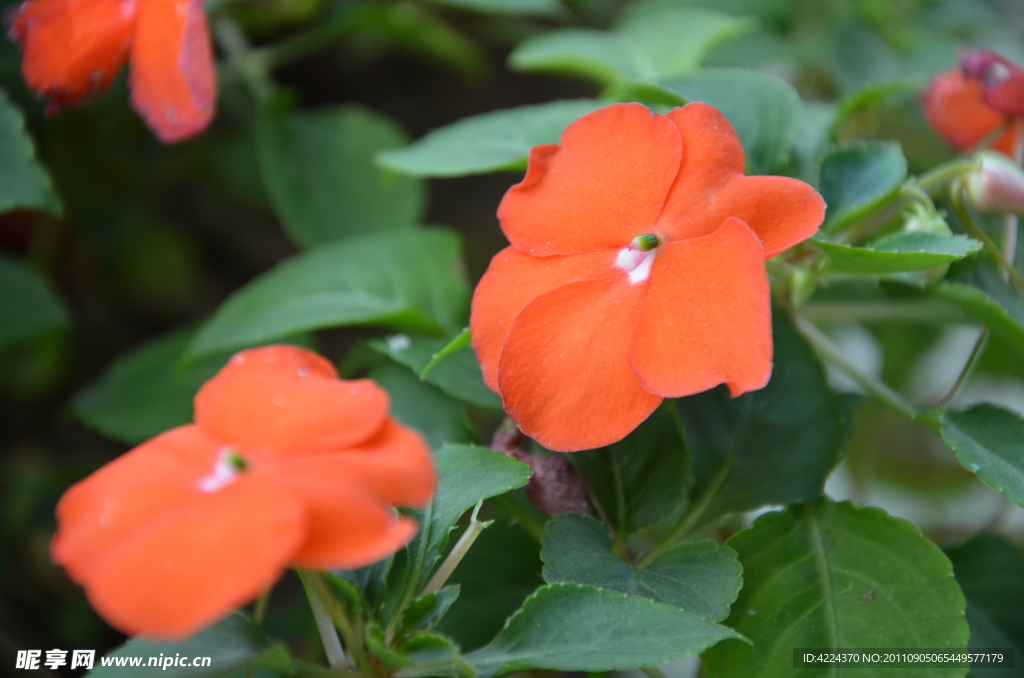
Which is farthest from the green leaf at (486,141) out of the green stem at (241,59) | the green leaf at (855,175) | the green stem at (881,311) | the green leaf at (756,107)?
the green stem at (241,59)

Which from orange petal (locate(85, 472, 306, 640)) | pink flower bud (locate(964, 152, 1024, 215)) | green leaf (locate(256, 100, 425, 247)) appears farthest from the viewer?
green leaf (locate(256, 100, 425, 247))

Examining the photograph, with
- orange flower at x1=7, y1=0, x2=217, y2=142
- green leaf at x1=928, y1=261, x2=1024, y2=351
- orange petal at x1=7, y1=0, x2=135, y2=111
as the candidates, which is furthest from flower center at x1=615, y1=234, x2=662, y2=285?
orange petal at x1=7, y1=0, x2=135, y2=111

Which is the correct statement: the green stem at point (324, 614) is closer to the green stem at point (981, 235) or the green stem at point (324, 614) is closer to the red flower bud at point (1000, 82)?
the green stem at point (981, 235)

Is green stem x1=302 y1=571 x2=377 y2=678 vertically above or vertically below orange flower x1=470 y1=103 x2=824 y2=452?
below

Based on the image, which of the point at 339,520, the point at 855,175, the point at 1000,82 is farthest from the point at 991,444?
the point at 339,520

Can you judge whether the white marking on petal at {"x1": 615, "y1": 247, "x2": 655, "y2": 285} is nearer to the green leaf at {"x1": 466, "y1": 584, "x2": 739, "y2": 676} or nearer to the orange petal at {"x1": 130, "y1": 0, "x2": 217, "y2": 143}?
the green leaf at {"x1": 466, "y1": 584, "x2": 739, "y2": 676}

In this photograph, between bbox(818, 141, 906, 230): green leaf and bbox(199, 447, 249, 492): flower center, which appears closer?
bbox(199, 447, 249, 492): flower center

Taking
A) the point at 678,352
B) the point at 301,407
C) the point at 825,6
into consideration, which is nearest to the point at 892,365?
the point at 825,6

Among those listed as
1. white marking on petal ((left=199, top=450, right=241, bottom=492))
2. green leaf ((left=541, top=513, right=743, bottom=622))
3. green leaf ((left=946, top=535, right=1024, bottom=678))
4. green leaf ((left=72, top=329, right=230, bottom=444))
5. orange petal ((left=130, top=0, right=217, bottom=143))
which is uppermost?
orange petal ((left=130, top=0, right=217, bottom=143))
